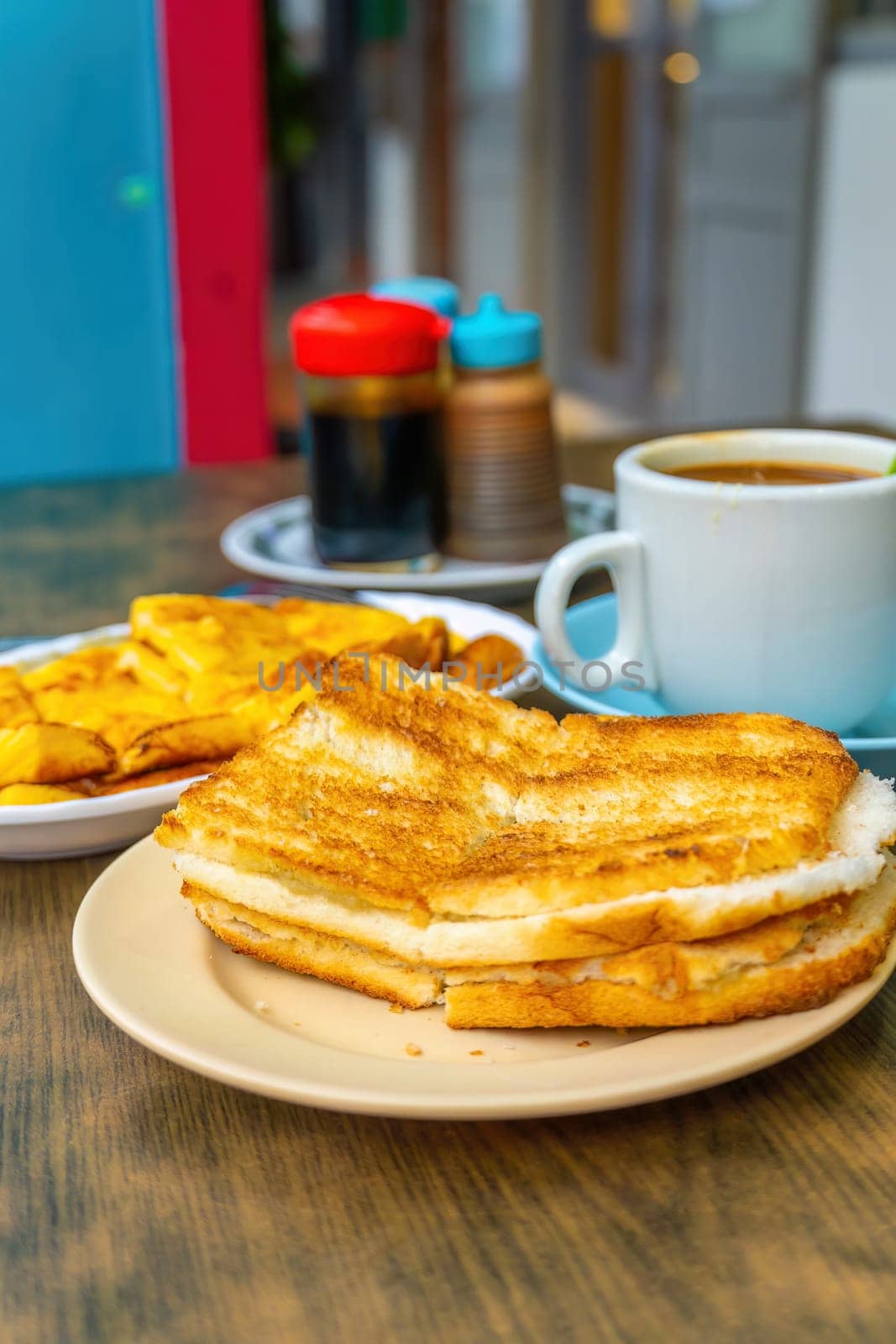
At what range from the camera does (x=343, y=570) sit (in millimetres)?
1224

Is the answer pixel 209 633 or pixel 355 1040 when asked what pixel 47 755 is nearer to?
pixel 209 633

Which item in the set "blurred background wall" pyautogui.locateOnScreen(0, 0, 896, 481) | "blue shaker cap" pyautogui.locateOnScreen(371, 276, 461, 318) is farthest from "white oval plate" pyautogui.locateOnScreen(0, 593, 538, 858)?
"blurred background wall" pyautogui.locateOnScreen(0, 0, 896, 481)

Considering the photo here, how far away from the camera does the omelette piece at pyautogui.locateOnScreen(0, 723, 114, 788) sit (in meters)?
0.72

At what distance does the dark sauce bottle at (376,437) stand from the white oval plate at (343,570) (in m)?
0.03

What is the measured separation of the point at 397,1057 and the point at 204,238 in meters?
2.84

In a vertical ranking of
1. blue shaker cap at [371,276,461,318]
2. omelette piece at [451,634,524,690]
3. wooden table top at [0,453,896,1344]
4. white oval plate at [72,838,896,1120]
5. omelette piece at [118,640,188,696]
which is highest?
blue shaker cap at [371,276,461,318]

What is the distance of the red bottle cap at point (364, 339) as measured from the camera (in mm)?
1180

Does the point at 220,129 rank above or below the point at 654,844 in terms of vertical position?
above

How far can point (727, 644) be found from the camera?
842mm

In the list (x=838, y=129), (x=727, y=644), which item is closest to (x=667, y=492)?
(x=727, y=644)

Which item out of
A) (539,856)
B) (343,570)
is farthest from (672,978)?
(343,570)

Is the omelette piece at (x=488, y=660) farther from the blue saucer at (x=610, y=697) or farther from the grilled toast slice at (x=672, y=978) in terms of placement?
the grilled toast slice at (x=672, y=978)

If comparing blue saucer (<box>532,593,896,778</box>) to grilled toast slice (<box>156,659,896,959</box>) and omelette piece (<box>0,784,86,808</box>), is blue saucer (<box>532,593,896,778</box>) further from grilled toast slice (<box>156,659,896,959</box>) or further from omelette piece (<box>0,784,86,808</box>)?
omelette piece (<box>0,784,86,808</box>)

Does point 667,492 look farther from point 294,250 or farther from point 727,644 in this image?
point 294,250
